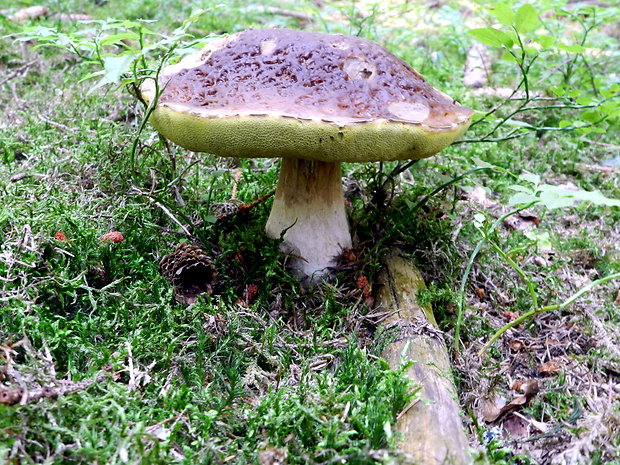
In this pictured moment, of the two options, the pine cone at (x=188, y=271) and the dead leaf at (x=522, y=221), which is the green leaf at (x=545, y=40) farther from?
the pine cone at (x=188, y=271)

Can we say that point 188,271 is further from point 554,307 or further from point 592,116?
point 592,116

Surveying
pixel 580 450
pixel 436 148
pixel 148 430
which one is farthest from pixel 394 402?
pixel 436 148

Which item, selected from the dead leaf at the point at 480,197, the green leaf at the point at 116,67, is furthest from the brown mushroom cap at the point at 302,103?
the dead leaf at the point at 480,197

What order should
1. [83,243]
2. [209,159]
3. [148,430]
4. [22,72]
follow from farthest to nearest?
[22,72]
[209,159]
[83,243]
[148,430]

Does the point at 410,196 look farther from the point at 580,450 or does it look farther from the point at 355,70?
the point at 580,450

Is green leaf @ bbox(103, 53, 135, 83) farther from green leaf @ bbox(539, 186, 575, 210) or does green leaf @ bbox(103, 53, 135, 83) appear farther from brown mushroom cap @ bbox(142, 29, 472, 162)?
green leaf @ bbox(539, 186, 575, 210)

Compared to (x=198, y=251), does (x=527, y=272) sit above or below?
below

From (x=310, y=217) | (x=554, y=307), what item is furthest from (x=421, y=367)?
(x=310, y=217)
